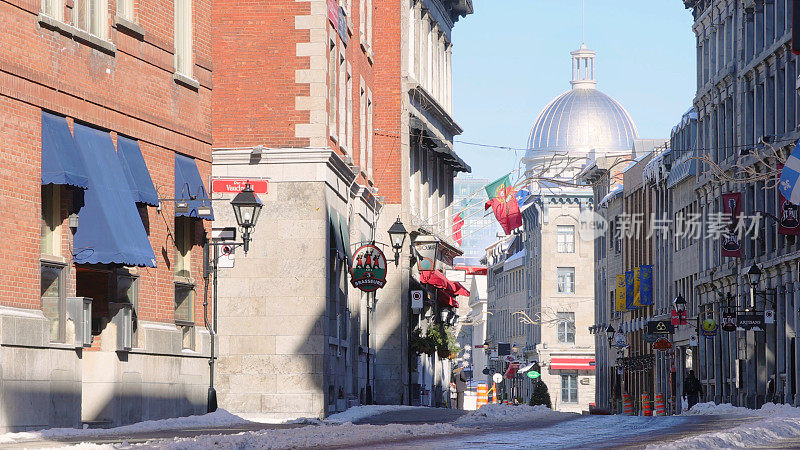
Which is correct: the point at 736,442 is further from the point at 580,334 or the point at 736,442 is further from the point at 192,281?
the point at 580,334

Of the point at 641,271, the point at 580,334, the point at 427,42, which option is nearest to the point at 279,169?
the point at 427,42

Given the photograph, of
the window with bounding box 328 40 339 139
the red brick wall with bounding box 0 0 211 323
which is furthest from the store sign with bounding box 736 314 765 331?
the red brick wall with bounding box 0 0 211 323

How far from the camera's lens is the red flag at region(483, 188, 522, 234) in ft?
184

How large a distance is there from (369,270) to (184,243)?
958cm

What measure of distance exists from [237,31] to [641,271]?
58227mm

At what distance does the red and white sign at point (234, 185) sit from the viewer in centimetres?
3158

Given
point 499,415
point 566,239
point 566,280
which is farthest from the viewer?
point 566,239

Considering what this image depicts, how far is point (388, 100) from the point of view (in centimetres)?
4906

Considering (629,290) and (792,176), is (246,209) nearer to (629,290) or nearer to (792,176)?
(792,176)

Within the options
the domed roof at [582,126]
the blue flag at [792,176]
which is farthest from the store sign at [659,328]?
the domed roof at [582,126]

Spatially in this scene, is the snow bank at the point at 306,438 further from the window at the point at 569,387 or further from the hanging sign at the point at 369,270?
the window at the point at 569,387

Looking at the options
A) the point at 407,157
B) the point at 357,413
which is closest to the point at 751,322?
the point at 407,157

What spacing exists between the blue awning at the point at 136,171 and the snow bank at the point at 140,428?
3.35 meters

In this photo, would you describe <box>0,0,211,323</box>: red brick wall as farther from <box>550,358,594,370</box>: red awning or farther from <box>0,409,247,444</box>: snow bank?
<box>550,358,594,370</box>: red awning
